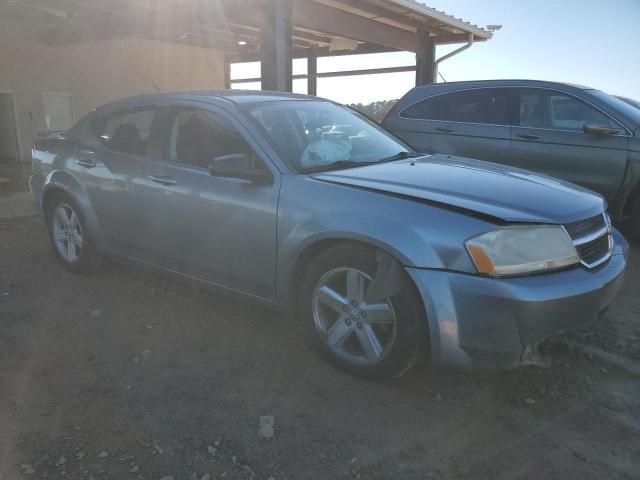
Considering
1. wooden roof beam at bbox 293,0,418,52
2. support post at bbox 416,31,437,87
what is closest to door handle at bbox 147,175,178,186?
wooden roof beam at bbox 293,0,418,52

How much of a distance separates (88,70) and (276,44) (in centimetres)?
846

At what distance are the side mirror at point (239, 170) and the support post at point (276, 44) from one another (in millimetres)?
5178

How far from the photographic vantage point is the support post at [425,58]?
12898 millimetres

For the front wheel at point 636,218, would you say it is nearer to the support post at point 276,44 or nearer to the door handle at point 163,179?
the door handle at point 163,179

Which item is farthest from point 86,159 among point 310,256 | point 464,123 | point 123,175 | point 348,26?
point 348,26

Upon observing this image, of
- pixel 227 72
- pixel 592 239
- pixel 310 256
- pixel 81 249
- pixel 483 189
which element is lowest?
pixel 81 249

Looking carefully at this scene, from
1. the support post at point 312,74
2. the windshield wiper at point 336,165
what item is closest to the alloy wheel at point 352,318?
the windshield wiper at point 336,165

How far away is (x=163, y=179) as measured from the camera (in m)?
3.70

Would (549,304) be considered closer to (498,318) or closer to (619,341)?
(498,318)

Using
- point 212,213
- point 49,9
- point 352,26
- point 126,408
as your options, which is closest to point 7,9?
point 49,9

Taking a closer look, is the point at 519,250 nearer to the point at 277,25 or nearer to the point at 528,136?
the point at 528,136

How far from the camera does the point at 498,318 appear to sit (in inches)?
94.7

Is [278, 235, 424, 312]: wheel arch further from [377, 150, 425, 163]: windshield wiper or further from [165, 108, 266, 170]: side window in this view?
[377, 150, 425, 163]: windshield wiper

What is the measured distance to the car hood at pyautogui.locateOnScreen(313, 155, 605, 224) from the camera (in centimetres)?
262
